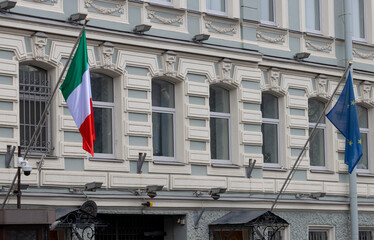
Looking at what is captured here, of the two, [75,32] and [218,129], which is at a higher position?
[75,32]

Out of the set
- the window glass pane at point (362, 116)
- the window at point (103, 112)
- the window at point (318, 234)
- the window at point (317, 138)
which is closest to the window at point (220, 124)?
the window at point (103, 112)

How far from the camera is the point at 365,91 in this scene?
30984 millimetres

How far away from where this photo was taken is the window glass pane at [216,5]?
2744cm

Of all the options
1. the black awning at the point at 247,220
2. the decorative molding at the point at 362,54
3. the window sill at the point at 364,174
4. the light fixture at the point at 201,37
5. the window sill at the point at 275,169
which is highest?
the decorative molding at the point at 362,54

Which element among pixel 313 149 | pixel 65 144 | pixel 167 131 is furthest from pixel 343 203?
pixel 65 144

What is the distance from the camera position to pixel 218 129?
1078 inches

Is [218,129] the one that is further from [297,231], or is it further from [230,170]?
[297,231]

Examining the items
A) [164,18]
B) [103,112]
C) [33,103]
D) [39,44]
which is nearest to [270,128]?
[164,18]

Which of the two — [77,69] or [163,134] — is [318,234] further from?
[77,69]

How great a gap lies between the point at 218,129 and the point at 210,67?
1.50 metres

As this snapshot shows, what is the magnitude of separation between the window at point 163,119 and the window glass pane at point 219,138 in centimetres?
124

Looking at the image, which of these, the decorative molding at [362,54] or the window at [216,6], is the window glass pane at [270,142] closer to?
the window at [216,6]

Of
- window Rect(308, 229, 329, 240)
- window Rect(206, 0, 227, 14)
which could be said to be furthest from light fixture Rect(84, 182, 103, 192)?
window Rect(308, 229, 329, 240)

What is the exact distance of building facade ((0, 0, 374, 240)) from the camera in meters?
23.5
